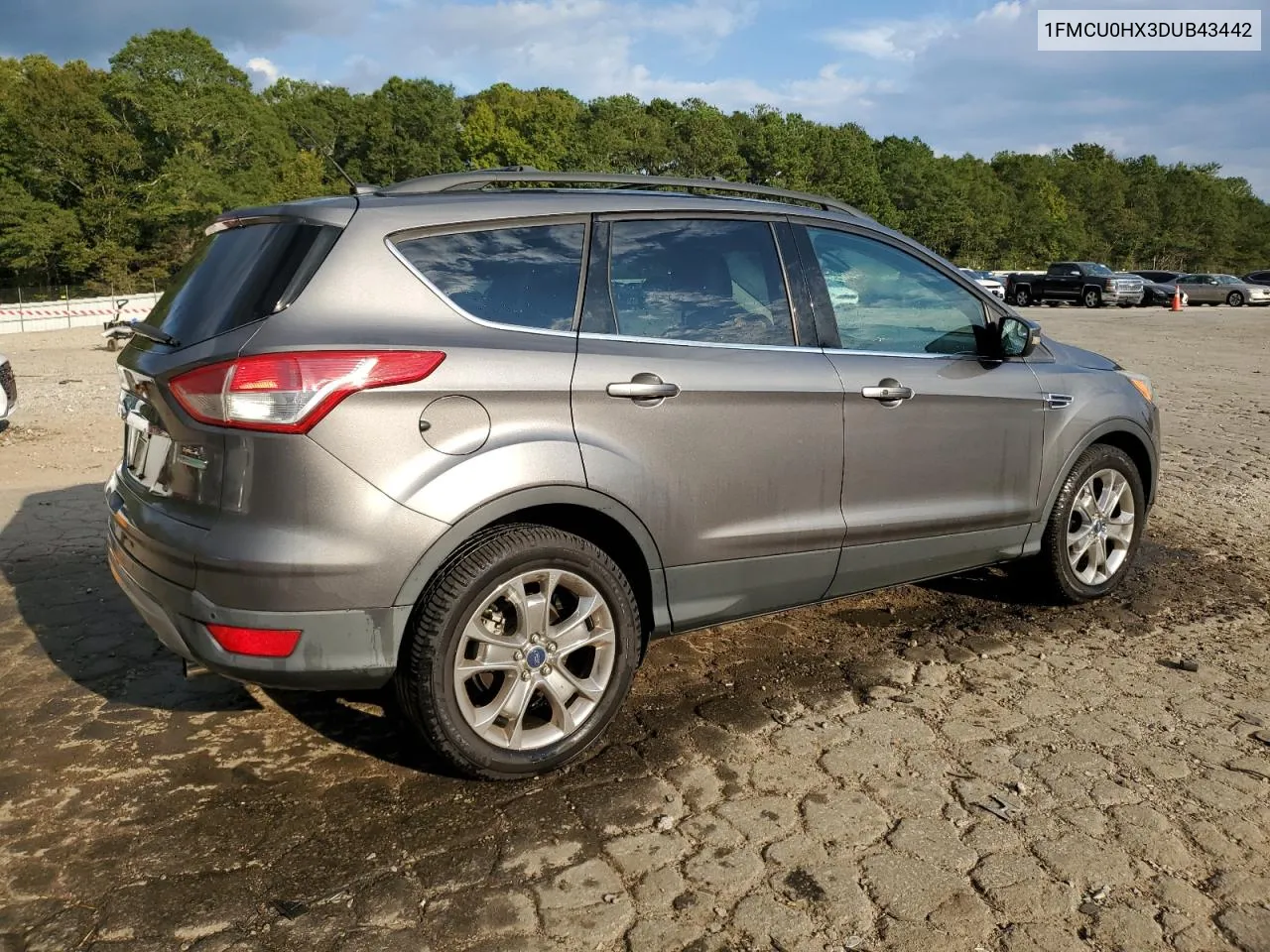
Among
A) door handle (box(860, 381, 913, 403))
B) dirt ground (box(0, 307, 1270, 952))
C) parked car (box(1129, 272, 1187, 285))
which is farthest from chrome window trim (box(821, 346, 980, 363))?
parked car (box(1129, 272, 1187, 285))

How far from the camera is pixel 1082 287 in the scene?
39406mm

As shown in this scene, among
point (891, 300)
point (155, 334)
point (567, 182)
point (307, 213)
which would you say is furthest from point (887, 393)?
point (155, 334)

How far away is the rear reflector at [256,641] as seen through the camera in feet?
Result: 9.83

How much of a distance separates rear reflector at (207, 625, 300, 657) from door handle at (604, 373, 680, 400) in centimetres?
120

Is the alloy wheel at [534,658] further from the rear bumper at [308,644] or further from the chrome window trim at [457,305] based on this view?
the chrome window trim at [457,305]

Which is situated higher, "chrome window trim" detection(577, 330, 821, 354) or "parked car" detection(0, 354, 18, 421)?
"chrome window trim" detection(577, 330, 821, 354)

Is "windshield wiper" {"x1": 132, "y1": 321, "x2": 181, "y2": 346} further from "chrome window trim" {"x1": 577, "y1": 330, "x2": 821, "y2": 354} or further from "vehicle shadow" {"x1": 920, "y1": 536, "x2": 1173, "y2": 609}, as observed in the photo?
"vehicle shadow" {"x1": 920, "y1": 536, "x2": 1173, "y2": 609}

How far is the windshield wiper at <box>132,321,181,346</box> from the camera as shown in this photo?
10.9ft

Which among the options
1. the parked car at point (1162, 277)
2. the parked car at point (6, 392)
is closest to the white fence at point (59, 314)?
the parked car at point (6, 392)

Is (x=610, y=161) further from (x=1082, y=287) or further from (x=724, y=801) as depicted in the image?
(x=724, y=801)

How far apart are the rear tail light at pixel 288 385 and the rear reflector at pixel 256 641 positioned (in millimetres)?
570

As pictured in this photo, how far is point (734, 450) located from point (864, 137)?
114857 mm

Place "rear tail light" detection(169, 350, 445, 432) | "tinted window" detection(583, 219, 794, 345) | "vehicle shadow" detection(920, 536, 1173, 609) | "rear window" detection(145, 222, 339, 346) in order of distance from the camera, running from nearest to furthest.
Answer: "rear tail light" detection(169, 350, 445, 432) < "rear window" detection(145, 222, 339, 346) < "tinted window" detection(583, 219, 794, 345) < "vehicle shadow" detection(920, 536, 1173, 609)

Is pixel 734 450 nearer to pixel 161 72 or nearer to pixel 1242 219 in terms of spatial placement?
pixel 161 72
